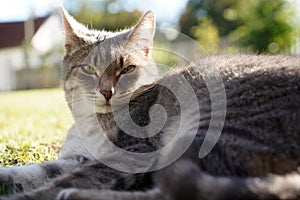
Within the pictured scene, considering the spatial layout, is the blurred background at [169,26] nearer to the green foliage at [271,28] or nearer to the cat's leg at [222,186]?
the green foliage at [271,28]

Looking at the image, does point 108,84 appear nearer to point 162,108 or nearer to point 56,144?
point 162,108

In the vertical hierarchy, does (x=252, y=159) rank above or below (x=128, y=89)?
below

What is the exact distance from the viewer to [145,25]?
2770 mm

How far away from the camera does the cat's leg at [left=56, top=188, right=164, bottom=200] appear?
1.70 metres

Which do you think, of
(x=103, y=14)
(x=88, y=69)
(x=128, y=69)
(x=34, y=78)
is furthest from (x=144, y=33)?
(x=103, y=14)

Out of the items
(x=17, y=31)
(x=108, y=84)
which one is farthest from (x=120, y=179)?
(x=17, y=31)

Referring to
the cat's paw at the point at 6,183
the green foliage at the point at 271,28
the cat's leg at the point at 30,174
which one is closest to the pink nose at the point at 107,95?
the cat's leg at the point at 30,174

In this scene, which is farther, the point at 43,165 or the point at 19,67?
the point at 19,67

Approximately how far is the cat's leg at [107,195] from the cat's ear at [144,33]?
4.00 ft

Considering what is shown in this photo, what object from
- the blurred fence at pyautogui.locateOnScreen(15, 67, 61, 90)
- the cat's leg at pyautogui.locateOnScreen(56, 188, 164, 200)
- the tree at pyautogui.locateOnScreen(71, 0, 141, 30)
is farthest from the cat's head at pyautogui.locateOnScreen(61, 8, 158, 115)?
the tree at pyautogui.locateOnScreen(71, 0, 141, 30)

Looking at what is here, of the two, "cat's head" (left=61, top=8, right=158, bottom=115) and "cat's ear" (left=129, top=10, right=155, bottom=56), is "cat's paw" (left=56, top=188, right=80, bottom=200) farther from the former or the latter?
"cat's ear" (left=129, top=10, right=155, bottom=56)

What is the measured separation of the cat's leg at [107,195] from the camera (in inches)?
67.0

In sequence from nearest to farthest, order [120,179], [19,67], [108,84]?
[120,179] → [108,84] → [19,67]

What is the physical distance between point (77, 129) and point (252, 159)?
1357 millimetres
